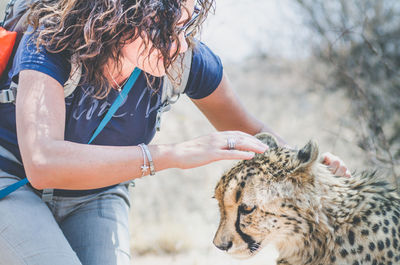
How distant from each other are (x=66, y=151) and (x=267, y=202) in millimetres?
812

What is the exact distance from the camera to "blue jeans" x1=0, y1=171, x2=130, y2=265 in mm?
1654

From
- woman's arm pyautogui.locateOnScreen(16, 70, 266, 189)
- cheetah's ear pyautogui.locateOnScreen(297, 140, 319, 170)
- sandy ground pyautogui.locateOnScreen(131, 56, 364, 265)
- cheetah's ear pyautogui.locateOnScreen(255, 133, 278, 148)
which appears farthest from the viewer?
sandy ground pyautogui.locateOnScreen(131, 56, 364, 265)

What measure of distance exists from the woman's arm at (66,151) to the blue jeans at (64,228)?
0.21 metres

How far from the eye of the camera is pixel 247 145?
1.66 meters

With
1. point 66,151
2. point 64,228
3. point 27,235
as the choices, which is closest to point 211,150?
point 66,151

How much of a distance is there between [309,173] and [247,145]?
36cm

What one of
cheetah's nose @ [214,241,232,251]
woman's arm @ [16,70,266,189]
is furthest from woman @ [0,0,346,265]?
cheetah's nose @ [214,241,232,251]

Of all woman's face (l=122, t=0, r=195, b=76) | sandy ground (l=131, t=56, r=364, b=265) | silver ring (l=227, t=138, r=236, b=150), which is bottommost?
sandy ground (l=131, t=56, r=364, b=265)

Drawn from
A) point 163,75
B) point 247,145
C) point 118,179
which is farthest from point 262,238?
point 163,75

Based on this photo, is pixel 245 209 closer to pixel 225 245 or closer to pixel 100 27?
pixel 225 245

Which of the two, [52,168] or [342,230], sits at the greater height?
[342,230]

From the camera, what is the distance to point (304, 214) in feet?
6.11

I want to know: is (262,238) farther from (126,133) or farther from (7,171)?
(7,171)

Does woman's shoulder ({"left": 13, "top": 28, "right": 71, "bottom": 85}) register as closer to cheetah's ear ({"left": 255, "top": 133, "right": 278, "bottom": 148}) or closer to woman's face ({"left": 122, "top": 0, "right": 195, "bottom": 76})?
woman's face ({"left": 122, "top": 0, "right": 195, "bottom": 76})
